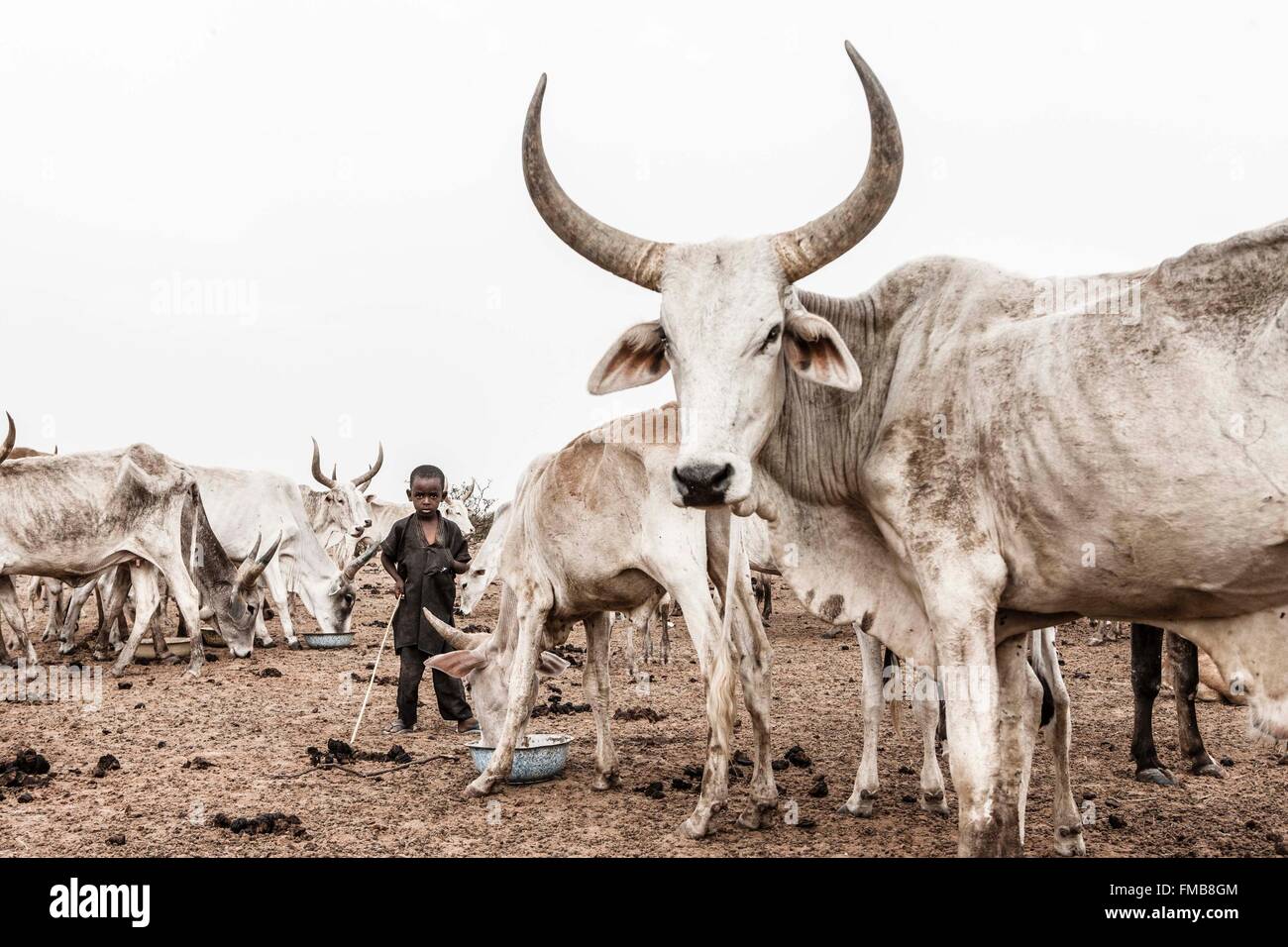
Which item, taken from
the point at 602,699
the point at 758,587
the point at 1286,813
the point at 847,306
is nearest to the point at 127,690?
the point at 602,699

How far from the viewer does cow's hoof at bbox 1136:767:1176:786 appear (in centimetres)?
652

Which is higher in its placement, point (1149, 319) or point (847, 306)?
point (847, 306)

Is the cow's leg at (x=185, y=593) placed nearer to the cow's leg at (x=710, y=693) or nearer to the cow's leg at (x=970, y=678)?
the cow's leg at (x=710, y=693)

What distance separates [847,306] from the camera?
4.46 m

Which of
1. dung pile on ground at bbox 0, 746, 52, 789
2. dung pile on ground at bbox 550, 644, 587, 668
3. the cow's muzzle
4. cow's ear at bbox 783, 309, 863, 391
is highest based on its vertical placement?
cow's ear at bbox 783, 309, 863, 391

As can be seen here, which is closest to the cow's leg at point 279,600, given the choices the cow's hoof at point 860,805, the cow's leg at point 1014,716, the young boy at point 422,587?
the young boy at point 422,587

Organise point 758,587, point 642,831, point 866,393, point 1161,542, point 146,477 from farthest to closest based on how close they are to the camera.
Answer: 1. point 758,587
2. point 146,477
3. point 642,831
4. point 866,393
5. point 1161,542

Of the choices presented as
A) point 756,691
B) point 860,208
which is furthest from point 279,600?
point 860,208

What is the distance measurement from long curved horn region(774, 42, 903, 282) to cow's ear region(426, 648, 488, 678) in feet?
13.5

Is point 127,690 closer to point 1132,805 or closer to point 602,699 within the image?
point 602,699

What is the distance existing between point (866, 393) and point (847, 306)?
0.41 meters

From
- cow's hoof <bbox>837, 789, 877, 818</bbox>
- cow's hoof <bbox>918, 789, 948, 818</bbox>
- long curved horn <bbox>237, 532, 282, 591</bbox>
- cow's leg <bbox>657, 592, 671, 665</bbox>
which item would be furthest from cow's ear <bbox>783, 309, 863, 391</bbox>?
long curved horn <bbox>237, 532, 282, 591</bbox>

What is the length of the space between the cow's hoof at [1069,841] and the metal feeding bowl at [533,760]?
10.0 ft

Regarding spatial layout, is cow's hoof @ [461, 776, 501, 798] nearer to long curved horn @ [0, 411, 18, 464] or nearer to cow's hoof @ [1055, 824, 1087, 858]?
cow's hoof @ [1055, 824, 1087, 858]
